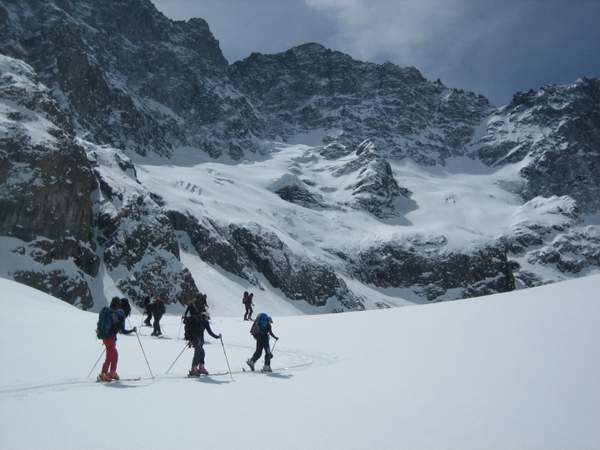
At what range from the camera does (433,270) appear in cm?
14162

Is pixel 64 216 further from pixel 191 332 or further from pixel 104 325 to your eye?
pixel 104 325

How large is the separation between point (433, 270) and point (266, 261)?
55.2 m

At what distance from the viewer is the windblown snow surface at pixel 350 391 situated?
7.39 meters

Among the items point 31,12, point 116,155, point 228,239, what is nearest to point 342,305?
point 228,239

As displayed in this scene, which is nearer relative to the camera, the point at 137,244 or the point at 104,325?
the point at 104,325

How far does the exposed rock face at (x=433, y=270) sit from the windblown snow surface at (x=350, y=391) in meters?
122

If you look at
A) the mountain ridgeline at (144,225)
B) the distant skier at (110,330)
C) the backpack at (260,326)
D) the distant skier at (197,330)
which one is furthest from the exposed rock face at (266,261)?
the distant skier at (110,330)

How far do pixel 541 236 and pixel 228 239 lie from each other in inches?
5135

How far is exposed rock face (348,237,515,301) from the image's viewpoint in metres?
140

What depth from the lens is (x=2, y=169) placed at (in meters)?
69.6

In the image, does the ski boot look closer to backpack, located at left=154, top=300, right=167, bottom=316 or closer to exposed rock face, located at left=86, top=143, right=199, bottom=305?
backpack, located at left=154, top=300, right=167, bottom=316

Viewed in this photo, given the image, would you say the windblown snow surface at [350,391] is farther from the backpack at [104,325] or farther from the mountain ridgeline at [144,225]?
the mountain ridgeline at [144,225]

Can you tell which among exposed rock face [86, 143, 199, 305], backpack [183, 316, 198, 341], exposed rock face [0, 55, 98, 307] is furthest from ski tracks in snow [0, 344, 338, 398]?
exposed rock face [86, 143, 199, 305]

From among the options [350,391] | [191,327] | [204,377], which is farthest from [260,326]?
[350,391]
